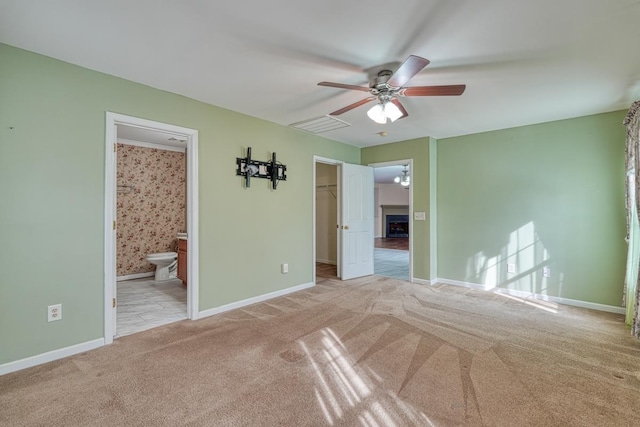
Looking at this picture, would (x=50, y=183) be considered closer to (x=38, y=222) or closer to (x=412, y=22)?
(x=38, y=222)

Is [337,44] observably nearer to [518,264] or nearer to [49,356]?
[49,356]

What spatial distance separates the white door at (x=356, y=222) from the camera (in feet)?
16.4

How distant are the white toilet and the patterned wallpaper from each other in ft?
1.58

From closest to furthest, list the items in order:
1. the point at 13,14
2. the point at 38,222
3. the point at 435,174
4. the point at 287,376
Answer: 1. the point at 13,14
2. the point at 287,376
3. the point at 38,222
4. the point at 435,174

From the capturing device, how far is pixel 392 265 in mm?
6512

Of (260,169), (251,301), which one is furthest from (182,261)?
(260,169)

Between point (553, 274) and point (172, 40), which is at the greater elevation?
point (172, 40)

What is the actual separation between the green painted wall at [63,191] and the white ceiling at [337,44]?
0.67ft

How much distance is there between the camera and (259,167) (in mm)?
3830

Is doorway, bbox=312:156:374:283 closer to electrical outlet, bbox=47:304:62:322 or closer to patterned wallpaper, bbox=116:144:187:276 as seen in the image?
patterned wallpaper, bbox=116:144:187:276

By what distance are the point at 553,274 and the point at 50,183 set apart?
5647 millimetres

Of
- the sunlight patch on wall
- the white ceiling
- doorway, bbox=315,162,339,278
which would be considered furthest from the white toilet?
the sunlight patch on wall

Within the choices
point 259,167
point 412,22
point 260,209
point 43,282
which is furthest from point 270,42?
point 43,282

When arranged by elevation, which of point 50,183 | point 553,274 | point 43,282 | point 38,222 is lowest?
point 553,274
